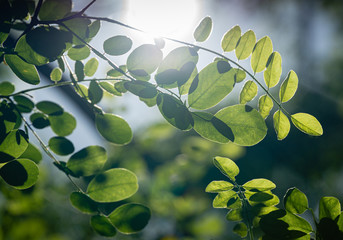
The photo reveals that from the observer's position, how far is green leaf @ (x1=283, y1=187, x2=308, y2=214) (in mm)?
629

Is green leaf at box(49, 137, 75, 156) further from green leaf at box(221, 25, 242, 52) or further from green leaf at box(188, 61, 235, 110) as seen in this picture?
green leaf at box(221, 25, 242, 52)

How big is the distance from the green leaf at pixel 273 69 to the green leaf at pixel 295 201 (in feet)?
0.91

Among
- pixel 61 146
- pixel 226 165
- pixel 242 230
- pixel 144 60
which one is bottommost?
pixel 61 146

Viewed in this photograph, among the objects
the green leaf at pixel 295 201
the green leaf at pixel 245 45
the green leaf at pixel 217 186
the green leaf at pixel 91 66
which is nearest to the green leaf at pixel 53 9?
the green leaf at pixel 91 66

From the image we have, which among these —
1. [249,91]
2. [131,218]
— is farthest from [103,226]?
[249,91]

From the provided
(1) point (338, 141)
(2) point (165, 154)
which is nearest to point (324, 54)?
(1) point (338, 141)

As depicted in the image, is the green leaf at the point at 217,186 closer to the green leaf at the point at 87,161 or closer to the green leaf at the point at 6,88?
the green leaf at the point at 87,161

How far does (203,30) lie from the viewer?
68 centimetres

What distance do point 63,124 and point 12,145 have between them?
230mm

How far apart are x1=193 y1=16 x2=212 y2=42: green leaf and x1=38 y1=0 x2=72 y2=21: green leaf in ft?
1.08

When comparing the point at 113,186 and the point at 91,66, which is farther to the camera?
the point at 91,66

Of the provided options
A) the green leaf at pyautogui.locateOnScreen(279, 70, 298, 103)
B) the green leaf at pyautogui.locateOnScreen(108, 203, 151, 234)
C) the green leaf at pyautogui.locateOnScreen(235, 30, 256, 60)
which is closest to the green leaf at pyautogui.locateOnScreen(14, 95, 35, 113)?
the green leaf at pyautogui.locateOnScreen(108, 203, 151, 234)

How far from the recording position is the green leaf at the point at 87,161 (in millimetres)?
781

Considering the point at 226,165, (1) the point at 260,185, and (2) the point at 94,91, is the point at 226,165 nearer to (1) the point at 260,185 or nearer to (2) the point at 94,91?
(1) the point at 260,185
